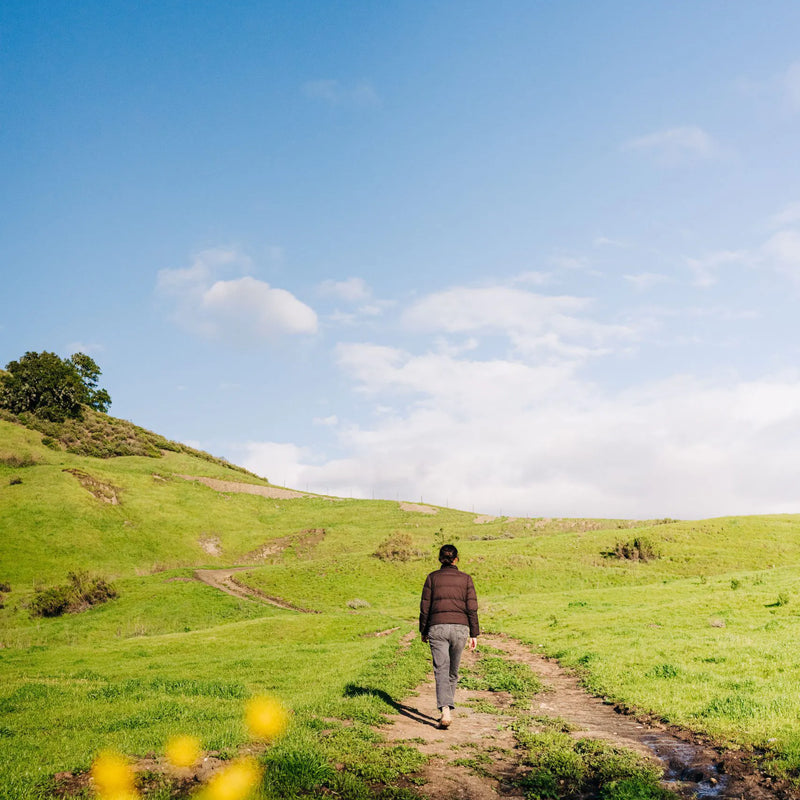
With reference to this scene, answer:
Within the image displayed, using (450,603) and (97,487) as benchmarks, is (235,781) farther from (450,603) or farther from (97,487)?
(97,487)

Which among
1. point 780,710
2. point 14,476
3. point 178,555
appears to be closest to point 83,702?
point 780,710

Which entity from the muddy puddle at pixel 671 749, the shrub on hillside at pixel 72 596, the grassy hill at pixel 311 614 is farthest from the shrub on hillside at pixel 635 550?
the shrub on hillside at pixel 72 596

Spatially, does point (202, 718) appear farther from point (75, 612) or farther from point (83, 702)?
point (75, 612)

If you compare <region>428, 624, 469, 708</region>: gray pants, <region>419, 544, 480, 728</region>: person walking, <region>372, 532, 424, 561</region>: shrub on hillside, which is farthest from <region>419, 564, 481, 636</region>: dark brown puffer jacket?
<region>372, 532, 424, 561</region>: shrub on hillside

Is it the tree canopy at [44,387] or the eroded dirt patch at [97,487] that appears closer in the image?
the eroded dirt patch at [97,487]

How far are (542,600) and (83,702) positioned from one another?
112ft

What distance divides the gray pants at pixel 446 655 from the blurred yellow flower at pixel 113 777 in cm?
603

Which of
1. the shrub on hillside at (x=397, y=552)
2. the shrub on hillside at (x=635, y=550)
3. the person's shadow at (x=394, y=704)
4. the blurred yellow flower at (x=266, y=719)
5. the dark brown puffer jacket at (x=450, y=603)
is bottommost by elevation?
the shrub on hillside at (x=397, y=552)

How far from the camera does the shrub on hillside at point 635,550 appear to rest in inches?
2178

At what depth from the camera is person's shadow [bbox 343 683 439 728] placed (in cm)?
1224

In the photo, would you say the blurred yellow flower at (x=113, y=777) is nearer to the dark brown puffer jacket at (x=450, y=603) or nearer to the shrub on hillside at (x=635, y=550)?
the dark brown puffer jacket at (x=450, y=603)

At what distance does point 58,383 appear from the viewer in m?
113

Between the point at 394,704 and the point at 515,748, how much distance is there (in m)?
4.05

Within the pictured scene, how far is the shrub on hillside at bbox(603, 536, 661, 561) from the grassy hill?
22 centimetres
